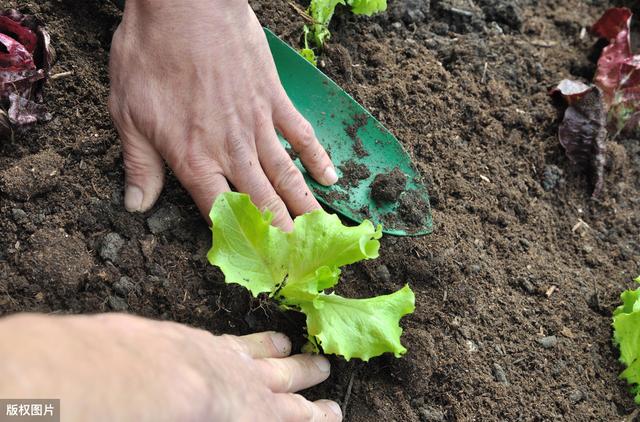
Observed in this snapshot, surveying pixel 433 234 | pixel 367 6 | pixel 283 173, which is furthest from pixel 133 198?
pixel 367 6

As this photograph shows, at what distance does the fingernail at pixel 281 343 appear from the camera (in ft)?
5.40

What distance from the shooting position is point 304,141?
6.12ft

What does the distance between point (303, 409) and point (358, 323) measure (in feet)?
0.80

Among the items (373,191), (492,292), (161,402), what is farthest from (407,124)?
(161,402)

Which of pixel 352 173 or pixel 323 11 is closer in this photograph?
pixel 352 173

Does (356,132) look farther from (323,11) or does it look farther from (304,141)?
(323,11)

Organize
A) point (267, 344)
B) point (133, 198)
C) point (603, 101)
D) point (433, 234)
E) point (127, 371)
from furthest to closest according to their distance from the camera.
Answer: point (603, 101) < point (433, 234) < point (133, 198) < point (267, 344) < point (127, 371)

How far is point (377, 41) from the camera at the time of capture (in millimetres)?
2414

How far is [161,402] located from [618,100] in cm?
230

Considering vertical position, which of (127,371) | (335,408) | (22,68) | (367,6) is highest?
(367,6)

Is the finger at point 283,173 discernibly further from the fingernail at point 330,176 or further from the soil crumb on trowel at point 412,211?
the soil crumb on trowel at point 412,211

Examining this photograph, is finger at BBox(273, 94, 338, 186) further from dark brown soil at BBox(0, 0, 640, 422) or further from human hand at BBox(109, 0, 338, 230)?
dark brown soil at BBox(0, 0, 640, 422)

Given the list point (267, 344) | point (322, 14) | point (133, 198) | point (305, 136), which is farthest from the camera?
point (322, 14)

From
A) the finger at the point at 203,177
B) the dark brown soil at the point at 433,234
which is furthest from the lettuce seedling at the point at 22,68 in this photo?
the finger at the point at 203,177
